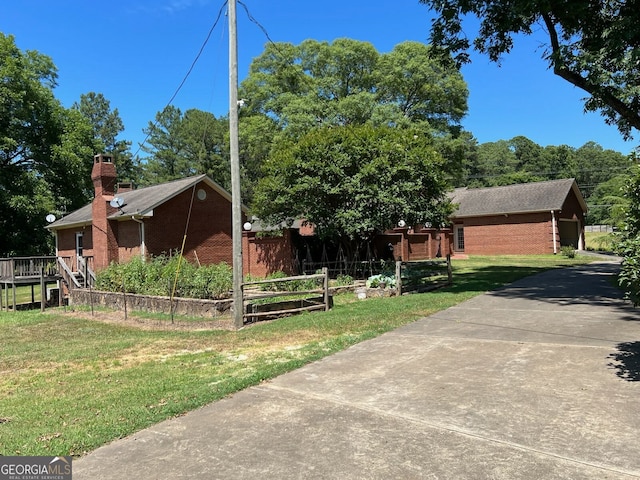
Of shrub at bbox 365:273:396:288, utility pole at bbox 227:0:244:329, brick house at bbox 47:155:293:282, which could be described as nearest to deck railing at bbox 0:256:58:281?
brick house at bbox 47:155:293:282

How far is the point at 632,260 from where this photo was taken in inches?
202

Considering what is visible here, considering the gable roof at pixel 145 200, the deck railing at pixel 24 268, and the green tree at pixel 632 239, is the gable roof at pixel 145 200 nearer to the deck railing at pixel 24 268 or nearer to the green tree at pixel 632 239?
the deck railing at pixel 24 268

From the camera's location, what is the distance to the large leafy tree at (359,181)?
16812 millimetres

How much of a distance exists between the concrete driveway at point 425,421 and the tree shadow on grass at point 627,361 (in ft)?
0.04

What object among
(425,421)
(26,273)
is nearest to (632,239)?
(425,421)

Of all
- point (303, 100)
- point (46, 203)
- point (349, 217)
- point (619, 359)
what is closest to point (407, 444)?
point (619, 359)

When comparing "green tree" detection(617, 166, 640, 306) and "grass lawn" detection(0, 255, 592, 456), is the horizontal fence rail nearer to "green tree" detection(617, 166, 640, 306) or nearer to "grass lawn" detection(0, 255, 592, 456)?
"grass lawn" detection(0, 255, 592, 456)

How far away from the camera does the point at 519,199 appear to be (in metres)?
34.8

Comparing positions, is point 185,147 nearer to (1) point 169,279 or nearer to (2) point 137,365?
(1) point 169,279

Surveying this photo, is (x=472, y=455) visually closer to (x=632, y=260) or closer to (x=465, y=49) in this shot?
(x=632, y=260)

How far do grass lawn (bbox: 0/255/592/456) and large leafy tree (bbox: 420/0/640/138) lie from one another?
251 inches

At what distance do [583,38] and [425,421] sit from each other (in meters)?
12.9

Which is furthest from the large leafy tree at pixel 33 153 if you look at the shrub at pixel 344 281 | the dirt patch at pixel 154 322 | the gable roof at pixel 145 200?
the shrub at pixel 344 281

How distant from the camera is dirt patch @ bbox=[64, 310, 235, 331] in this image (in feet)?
38.6
